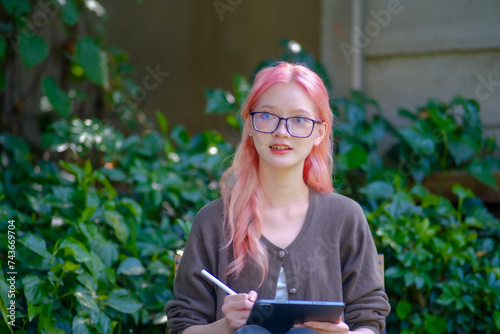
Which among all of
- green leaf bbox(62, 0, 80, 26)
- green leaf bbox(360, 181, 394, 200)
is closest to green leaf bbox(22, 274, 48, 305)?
green leaf bbox(360, 181, 394, 200)

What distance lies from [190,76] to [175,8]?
61 cm

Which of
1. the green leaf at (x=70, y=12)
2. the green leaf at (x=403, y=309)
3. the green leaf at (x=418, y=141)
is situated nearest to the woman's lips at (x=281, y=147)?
the green leaf at (x=403, y=309)

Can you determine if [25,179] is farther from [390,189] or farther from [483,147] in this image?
[483,147]

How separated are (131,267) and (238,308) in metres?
1.17

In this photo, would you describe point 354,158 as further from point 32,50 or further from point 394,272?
point 32,50

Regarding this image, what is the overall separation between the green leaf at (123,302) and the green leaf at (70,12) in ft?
6.50

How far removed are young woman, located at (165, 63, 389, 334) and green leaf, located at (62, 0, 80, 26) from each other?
225 cm

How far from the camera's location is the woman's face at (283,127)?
7.41 ft

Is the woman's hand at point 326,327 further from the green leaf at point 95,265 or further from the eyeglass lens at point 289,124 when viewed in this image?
the green leaf at point 95,265

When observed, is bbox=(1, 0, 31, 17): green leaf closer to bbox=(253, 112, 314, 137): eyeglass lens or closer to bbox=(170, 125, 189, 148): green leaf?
bbox=(170, 125, 189, 148): green leaf

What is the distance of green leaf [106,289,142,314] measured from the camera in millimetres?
2869

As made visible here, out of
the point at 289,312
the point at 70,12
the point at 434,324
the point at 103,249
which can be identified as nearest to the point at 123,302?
the point at 103,249

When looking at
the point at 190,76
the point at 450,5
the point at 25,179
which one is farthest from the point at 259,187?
the point at 190,76

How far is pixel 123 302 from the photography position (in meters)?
2.90
